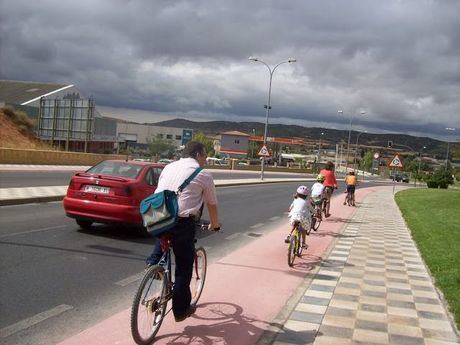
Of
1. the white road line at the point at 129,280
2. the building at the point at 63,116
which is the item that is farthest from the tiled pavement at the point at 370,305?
the building at the point at 63,116

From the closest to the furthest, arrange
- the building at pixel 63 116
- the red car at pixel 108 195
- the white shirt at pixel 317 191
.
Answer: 1. the red car at pixel 108 195
2. the white shirt at pixel 317 191
3. the building at pixel 63 116

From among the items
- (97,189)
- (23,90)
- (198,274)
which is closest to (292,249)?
(198,274)

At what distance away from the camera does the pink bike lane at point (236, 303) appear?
4773mm

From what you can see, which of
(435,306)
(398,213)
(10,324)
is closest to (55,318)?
(10,324)

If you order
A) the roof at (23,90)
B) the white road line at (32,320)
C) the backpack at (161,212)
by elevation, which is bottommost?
the white road line at (32,320)

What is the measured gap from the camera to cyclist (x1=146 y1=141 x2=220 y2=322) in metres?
4.64

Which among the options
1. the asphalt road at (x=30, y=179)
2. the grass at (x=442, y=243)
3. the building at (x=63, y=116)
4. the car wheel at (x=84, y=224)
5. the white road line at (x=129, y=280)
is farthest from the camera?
the building at (x=63, y=116)

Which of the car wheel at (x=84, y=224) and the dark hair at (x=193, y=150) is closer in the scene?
the dark hair at (x=193, y=150)

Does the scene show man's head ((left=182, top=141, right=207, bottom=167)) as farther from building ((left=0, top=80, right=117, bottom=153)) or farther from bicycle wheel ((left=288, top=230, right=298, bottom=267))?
building ((left=0, top=80, right=117, bottom=153))

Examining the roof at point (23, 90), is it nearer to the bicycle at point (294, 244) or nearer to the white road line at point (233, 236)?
the white road line at point (233, 236)

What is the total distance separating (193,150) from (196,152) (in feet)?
0.11

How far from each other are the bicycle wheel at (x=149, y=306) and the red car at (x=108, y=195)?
536 cm

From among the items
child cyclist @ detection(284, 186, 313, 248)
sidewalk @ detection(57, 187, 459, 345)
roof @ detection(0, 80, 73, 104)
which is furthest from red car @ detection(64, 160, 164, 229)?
roof @ detection(0, 80, 73, 104)

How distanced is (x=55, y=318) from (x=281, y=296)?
2.65 metres
